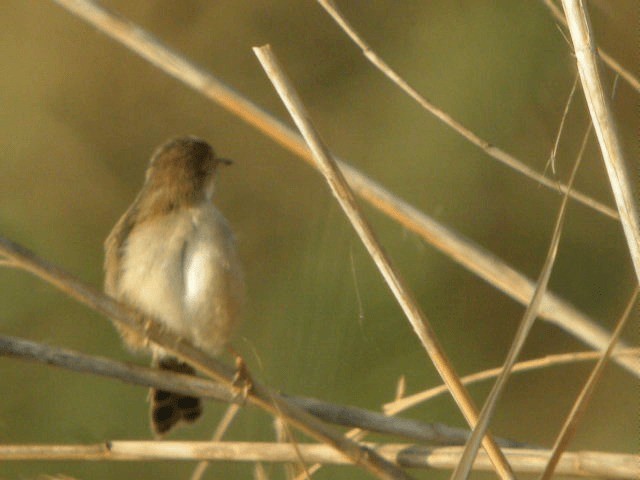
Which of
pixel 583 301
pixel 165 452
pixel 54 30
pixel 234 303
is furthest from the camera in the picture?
pixel 54 30

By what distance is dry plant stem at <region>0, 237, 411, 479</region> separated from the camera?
2482 millimetres

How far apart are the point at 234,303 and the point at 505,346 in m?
2.86

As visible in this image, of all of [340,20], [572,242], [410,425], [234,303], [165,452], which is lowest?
[165,452]

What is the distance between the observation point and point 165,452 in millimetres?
2920

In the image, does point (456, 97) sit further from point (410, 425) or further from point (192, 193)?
point (410, 425)

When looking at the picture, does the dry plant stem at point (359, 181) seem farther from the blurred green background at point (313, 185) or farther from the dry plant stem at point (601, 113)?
the blurred green background at point (313, 185)

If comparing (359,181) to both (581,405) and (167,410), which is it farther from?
(167,410)

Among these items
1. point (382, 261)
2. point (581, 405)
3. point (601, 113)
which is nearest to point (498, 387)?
point (581, 405)

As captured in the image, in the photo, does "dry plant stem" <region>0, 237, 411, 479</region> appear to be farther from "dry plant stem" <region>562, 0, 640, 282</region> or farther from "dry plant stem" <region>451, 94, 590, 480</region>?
"dry plant stem" <region>562, 0, 640, 282</region>

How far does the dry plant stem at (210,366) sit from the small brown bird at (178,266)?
2.95 feet

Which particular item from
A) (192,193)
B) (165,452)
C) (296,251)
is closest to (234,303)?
(192,193)

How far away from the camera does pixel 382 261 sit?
2.62 m

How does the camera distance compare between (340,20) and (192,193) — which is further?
(192,193)

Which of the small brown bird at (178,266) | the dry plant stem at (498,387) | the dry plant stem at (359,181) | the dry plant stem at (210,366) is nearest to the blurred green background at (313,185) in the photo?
the small brown bird at (178,266)
